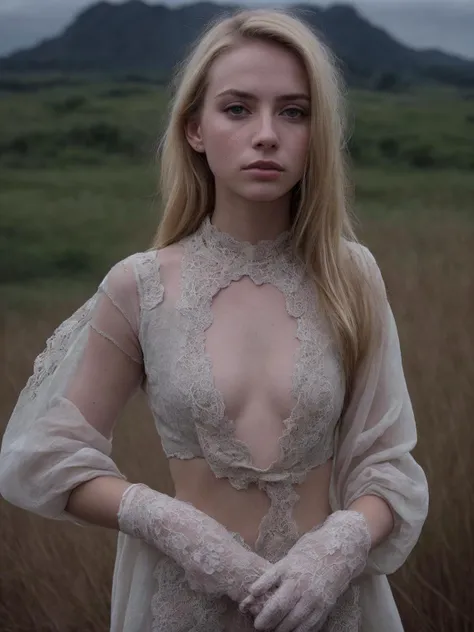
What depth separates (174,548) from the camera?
106 cm

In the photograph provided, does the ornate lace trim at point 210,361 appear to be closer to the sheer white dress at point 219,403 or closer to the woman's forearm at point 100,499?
the sheer white dress at point 219,403

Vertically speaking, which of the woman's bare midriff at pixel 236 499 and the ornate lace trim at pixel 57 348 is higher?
the ornate lace trim at pixel 57 348

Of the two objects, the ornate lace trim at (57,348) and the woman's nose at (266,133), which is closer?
the woman's nose at (266,133)

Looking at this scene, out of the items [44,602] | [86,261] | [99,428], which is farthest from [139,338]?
[44,602]

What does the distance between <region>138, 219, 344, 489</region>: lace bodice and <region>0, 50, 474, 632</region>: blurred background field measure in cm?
90

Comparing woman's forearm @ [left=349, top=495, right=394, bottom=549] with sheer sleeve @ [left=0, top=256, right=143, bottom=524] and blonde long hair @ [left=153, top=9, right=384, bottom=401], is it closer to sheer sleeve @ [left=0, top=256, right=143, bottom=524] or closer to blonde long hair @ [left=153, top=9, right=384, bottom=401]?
blonde long hair @ [left=153, top=9, right=384, bottom=401]

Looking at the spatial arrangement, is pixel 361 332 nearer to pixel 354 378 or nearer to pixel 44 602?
pixel 354 378

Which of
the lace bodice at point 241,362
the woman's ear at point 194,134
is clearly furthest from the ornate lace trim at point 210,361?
the woman's ear at point 194,134

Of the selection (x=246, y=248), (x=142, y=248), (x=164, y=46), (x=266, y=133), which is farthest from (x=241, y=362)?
(x=164, y=46)

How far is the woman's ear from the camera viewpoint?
3.89ft

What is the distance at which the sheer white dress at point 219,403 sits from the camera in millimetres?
1109

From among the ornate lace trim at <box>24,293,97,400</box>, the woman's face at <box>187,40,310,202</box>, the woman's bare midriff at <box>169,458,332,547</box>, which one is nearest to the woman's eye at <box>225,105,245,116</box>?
the woman's face at <box>187,40,310,202</box>

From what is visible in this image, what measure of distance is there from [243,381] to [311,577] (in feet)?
0.72

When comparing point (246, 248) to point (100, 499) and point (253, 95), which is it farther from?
point (100, 499)
